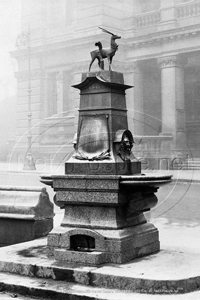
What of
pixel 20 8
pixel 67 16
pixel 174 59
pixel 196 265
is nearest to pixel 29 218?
pixel 196 265

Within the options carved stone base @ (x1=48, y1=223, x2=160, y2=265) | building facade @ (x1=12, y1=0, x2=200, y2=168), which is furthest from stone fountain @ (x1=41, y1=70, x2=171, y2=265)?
building facade @ (x1=12, y1=0, x2=200, y2=168)

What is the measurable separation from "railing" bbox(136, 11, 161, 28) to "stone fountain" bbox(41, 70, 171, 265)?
25298 mm

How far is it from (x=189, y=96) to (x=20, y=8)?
16.2m

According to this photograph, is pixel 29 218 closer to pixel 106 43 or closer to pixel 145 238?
pixel 145 238

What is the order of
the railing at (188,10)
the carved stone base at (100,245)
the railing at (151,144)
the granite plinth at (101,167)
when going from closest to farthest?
1. the carved stone base at (100,245)
2. the granite plinth at (101,167)
3. the railing at (151,144)
4. the railing at (188,10)

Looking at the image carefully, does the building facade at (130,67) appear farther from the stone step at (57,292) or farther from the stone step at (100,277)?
the stone step at (57,292)

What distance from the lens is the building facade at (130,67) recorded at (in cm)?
2906

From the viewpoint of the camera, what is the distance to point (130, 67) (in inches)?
1254

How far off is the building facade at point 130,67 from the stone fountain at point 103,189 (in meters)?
18.3

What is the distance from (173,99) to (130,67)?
4258 millimetres

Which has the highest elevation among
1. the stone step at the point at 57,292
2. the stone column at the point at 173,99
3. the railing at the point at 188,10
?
the railing at the point at 188,10

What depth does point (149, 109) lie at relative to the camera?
33688mm

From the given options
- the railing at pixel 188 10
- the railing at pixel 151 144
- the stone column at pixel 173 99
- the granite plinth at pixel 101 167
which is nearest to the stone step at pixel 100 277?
the granite plinth at pixel 101 167

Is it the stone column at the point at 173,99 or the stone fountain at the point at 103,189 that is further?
the stone column at the point at 173,99
